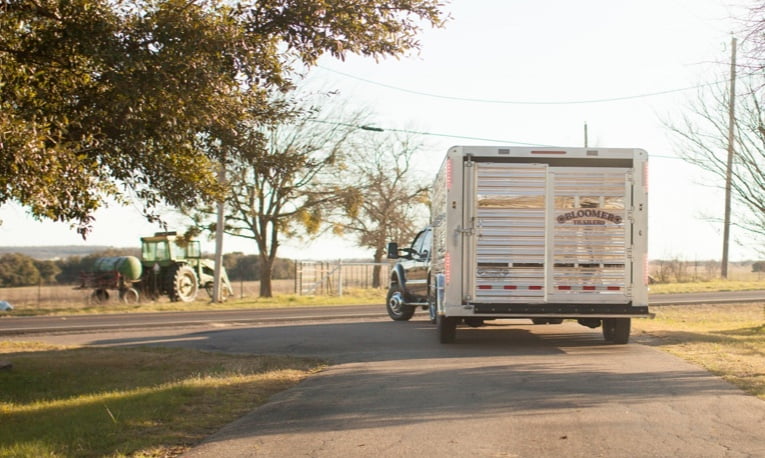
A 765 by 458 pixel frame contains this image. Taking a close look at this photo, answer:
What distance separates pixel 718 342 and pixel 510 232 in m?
4.36

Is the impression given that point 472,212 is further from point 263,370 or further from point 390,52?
point 263,370

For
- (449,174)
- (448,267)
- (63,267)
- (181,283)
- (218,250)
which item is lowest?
(63,267)

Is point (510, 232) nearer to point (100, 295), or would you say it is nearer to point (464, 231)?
point (464, 231)

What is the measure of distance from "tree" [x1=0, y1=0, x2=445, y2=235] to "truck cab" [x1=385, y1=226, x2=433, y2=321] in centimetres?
667

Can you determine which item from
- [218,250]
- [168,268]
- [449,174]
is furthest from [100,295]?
[449,174]

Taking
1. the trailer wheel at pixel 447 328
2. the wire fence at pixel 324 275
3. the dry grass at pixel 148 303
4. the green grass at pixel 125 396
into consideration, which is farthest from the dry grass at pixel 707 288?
the green grass at pixel 125 396

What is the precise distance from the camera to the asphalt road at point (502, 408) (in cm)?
661

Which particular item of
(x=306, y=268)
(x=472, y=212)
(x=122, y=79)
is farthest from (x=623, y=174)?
(x=306, y=268)

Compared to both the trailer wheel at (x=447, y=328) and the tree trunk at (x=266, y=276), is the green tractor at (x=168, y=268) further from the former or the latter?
the trailer wheel at (x=447, y=328)

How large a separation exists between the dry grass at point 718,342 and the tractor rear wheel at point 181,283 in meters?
18.6

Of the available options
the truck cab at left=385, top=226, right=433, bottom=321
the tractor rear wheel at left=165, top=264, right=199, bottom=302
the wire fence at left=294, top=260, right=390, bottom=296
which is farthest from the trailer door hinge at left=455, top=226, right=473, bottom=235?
the wire fence at left=294, top=260, right=390, bottom=296

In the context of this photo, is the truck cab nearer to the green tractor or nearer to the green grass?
the green grass

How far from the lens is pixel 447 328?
1397 centimetres

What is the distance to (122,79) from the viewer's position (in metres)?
9.98
